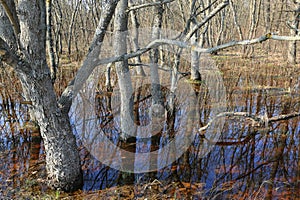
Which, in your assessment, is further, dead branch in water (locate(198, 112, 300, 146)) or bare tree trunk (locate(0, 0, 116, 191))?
dead branch in water (locate(198, 112, 300, 146))

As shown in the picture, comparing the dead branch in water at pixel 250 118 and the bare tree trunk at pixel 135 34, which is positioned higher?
the bare tree trunk at pixel 135 34

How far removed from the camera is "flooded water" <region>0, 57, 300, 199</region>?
12.2 feet

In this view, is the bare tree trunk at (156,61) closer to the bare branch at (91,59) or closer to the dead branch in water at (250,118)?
the dead branch in water at (250,118)

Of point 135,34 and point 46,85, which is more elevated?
point 135,34

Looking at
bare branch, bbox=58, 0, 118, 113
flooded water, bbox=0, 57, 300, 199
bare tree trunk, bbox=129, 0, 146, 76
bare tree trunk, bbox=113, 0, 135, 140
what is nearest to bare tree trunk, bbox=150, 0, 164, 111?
flooded water, bbox=0, 57, 300, 199

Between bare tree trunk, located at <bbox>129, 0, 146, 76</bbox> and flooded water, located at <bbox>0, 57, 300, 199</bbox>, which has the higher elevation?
bare tree trunk, located at <bbox>129, 0, 146, 76</bbox>

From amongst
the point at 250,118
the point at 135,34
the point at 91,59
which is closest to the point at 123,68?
the point at 91,59

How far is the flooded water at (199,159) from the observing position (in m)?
3.71

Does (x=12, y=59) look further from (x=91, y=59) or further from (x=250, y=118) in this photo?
(x=250, y=118)

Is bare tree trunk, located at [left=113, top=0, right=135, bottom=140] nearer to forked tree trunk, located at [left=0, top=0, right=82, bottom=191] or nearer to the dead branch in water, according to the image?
forked tree trunk, located at [left=0, top=0, right=82, bottom=191]

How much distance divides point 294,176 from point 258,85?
19.8 ft

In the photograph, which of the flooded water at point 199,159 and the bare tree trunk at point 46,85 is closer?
the bare tree trunk at point 46,85

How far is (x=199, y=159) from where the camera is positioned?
181 inches

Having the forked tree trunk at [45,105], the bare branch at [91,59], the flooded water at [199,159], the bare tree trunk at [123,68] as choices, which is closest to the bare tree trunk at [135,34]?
the flooded water at [199,159]
